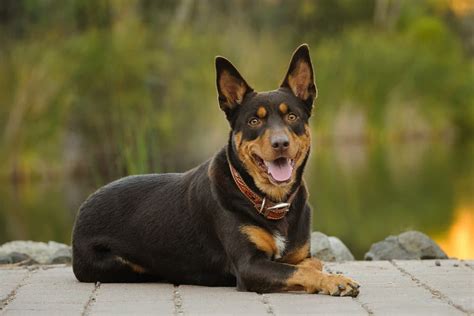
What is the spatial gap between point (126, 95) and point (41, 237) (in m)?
6.75

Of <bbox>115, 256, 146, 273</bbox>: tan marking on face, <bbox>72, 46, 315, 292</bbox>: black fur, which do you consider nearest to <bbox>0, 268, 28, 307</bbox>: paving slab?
<bbox>72, 46, 315, 292</bbox>: black fur

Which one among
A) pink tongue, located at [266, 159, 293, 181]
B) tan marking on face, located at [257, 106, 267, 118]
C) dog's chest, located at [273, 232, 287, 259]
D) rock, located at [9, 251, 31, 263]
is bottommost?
rock, located at [9, 251, 31, 263]

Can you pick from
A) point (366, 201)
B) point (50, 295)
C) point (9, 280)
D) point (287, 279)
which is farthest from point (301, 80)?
point (366, 201)

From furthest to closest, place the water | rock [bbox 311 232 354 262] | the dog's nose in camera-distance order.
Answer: the water → rock [bbox 311 232 354 262] → the dog's nose

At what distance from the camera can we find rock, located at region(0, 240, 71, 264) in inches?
332

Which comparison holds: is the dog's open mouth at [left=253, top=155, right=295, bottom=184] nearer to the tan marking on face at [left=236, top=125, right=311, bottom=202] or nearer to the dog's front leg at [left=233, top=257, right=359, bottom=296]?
the tan marking on face at [left=236, top=125, right=311, bottom=202]

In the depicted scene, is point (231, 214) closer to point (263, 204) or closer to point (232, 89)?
point (263, 204)

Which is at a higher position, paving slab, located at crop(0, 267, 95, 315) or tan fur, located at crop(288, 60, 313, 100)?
tan fur, located at crop(288, 60, 313, 100)

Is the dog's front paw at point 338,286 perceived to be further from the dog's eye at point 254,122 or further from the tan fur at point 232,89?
the tan fur at point 232,89

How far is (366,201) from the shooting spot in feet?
57.2

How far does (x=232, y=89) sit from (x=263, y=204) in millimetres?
793

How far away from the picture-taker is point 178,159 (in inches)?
755

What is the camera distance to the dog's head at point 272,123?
6.17 meters

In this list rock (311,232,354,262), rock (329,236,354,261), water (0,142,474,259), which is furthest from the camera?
water (0,142,474,259)
